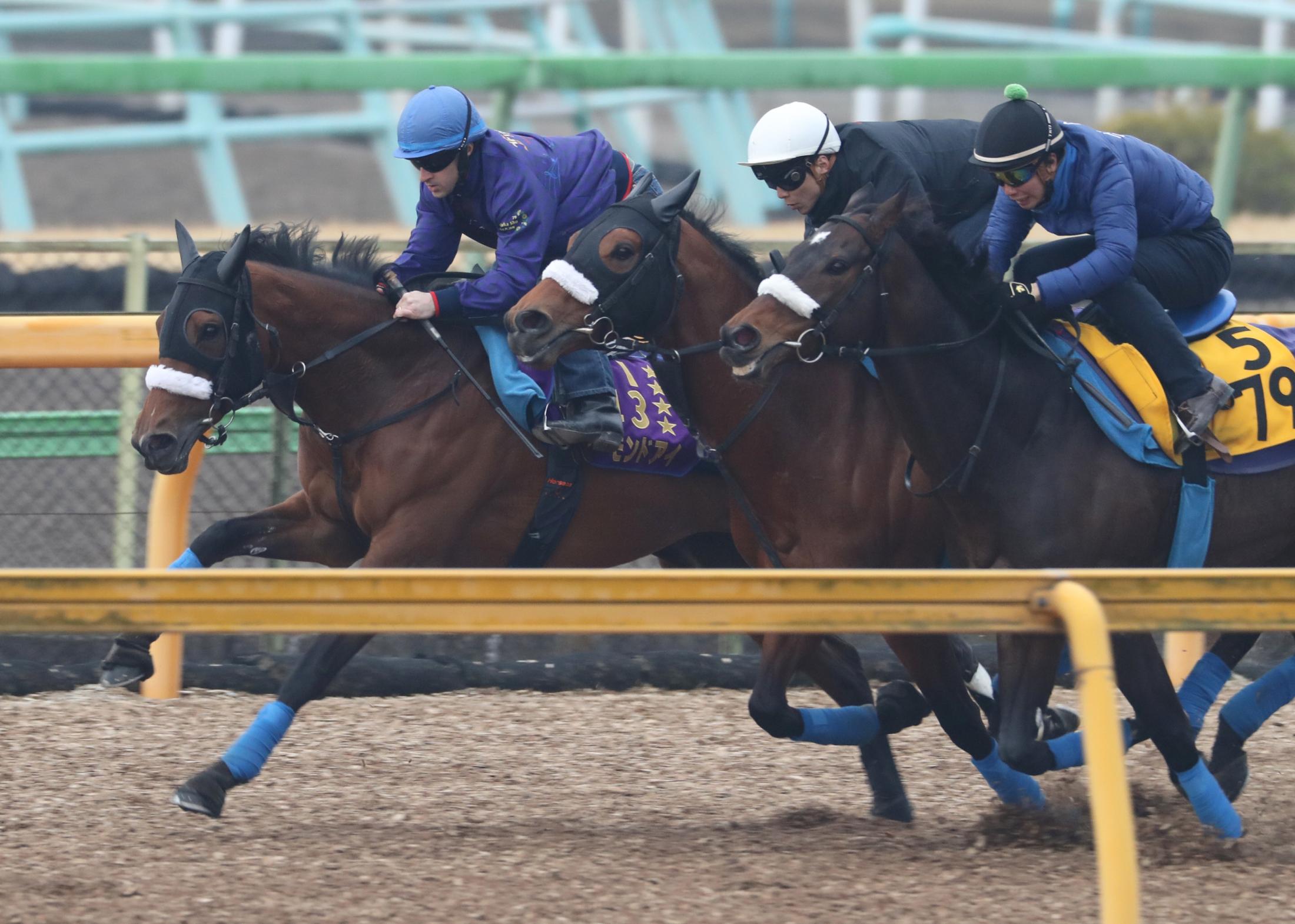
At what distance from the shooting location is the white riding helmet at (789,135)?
14.3 feet

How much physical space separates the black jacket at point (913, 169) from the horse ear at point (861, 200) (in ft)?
0.12

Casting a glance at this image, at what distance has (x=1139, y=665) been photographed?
4203mm

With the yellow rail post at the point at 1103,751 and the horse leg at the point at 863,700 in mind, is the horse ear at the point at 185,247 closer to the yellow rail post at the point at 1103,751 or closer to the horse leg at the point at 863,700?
the horse leg at the point at 863,700

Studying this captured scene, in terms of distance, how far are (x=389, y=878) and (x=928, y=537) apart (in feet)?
5.48

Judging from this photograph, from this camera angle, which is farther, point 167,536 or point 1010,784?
point 167,536

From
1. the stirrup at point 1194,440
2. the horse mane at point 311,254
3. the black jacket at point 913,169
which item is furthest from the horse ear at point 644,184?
the stirrup at point 1194,440

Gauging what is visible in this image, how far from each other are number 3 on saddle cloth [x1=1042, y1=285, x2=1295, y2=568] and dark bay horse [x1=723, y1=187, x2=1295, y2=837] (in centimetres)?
4

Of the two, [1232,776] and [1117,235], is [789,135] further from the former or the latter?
[1232,776]

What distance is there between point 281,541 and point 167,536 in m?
0.77

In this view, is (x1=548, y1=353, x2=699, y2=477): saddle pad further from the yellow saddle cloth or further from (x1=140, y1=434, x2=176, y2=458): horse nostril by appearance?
the yellow saddle cloth

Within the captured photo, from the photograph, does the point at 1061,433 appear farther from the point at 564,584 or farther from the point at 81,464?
the point at 81,464

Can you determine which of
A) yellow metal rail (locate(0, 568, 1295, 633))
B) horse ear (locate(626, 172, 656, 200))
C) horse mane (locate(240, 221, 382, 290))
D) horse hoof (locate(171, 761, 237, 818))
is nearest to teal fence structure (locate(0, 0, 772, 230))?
horse ear (locate(626, 172, 656, 200))

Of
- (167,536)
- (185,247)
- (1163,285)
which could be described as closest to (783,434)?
(1163,285)

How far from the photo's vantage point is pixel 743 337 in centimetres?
391
